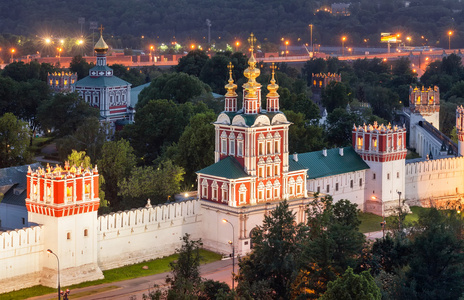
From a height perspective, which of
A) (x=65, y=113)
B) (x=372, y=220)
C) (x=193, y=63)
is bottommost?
(x=372, y=220)

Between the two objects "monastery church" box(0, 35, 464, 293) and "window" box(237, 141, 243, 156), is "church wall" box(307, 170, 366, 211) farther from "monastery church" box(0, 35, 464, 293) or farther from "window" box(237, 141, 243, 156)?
"window" box(237, 141, 243, 156)

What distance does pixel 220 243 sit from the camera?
6303 cm

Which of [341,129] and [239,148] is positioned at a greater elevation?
[239,148]

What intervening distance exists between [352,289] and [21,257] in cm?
1776

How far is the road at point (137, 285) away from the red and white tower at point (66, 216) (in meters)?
1.34

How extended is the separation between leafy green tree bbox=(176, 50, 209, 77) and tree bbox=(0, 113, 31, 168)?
4417 centimetres

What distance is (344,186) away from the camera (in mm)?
72375

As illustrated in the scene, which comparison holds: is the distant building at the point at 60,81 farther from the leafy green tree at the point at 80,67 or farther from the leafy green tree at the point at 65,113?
the leafy green tree at the point at 65,113

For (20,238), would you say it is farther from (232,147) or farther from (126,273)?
(232,147)

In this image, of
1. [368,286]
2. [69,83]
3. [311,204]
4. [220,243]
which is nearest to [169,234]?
[220,243]

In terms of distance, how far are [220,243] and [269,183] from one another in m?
4.33

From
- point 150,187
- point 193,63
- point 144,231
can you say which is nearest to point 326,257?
point 144,231

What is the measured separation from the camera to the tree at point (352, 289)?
147 ft

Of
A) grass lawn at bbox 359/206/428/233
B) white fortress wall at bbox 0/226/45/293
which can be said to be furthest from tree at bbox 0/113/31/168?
grass lawn at bbox 359/206/428/233
